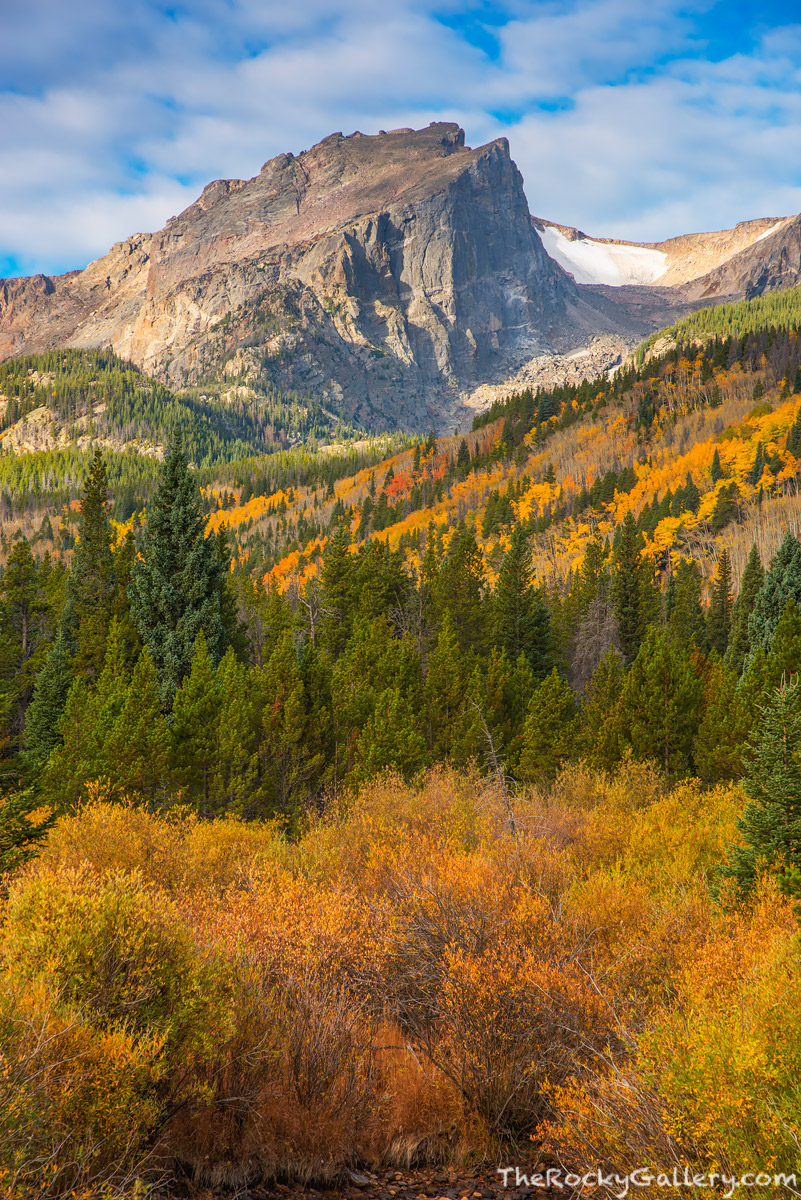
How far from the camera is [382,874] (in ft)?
68.3

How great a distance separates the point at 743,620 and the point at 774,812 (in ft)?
144

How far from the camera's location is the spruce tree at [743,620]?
54062mm

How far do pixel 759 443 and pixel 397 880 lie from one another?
119 meters

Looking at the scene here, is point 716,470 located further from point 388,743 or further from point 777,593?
point 388,743

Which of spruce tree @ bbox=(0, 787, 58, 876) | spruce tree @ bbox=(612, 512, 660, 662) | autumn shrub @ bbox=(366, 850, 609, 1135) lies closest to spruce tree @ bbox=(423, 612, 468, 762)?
autumn shrub @ bbox=(366, 850, 609, 1135)

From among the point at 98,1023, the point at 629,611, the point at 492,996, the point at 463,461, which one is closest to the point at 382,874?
the point at 492,996

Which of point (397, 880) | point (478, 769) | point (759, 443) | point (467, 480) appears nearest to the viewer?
point (397, 880)

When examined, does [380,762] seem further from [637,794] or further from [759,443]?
[759,443]

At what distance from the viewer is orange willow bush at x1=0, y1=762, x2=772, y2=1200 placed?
29.3 feet

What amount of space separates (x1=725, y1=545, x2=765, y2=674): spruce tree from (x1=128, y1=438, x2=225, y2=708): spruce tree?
37024 mm

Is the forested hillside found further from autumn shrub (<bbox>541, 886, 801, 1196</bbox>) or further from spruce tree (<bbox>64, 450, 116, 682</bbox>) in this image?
spruce tree (<bbox>64, 450, 116, 682</bbox>)

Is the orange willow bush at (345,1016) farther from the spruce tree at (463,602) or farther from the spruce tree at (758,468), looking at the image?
the spruce tree at (758,468)

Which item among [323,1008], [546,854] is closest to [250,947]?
[323,1008]

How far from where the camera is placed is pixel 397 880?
62.3ft
